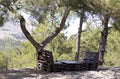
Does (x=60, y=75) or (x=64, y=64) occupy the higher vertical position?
(x=64, y=64)

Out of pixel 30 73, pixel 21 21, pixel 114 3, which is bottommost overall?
pixel 30 73

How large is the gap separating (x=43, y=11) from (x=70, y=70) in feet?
8.01

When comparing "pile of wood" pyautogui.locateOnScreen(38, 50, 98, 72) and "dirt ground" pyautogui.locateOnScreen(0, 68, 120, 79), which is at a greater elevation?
"pile of wood" pyautogui.locateOnScreen(38, 50, 98, 72)

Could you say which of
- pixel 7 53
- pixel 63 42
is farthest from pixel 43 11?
pixel 7 53

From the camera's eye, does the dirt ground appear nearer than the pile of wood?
Yes

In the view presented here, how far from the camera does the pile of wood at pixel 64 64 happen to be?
31.4 ft

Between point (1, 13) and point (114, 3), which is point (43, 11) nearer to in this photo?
point (1, 13)

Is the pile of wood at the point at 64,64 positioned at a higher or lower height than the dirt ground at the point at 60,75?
higher

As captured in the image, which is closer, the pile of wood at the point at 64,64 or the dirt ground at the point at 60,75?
the dirt ground at the point at 60,75

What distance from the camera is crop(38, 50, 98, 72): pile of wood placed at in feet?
31.4

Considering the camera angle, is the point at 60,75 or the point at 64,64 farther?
the point at 64,64

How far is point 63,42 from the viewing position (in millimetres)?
27672

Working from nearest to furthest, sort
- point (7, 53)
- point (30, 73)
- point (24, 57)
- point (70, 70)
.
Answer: point (30, 73) → point (70, 70) → point (24, 57) → point (7, 53)

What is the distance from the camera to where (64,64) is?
32.0 ft
